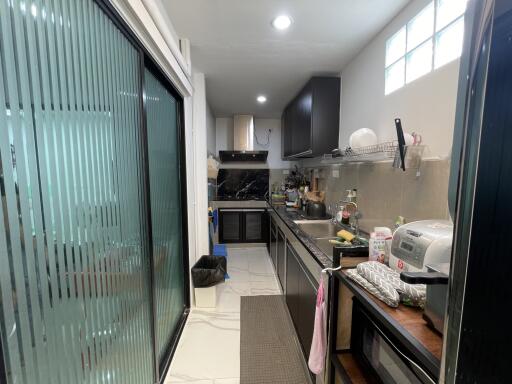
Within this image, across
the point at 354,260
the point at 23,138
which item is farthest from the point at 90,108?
the point at 354,260

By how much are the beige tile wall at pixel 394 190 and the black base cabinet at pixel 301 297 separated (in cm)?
66

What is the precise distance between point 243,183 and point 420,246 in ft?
12.4

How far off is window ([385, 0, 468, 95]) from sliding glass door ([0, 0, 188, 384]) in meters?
1.58

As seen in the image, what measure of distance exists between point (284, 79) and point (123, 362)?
2.74 meters

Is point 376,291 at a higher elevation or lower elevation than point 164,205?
lower

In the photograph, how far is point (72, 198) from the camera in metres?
0.73

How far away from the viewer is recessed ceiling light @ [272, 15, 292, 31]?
1.58 meters

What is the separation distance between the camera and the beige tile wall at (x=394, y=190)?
1.22 m

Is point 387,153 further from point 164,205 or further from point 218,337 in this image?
point 218,337

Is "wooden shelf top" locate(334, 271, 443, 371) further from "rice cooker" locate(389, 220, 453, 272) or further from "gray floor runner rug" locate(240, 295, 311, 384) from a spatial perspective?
"gray floor runner rug" locate(240, 295, 311, 384)

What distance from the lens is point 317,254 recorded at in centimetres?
143

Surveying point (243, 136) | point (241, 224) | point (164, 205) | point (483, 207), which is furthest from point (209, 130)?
point (483, 207)

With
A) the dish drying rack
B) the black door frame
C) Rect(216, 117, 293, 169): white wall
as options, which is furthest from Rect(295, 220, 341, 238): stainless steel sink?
Rect(216, 117, 293, 169): white wall

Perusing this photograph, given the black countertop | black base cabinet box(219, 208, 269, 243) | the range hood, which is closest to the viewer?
the black countertop
